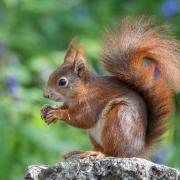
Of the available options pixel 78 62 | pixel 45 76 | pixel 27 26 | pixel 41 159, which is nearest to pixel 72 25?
pixel 27 26

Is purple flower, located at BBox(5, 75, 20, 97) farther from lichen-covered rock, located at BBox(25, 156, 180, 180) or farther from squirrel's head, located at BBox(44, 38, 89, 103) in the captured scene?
lichen-covered rock, located at BBox(25, 156, 180, 180)

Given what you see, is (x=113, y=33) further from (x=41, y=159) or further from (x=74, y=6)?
(x=74, y=6)

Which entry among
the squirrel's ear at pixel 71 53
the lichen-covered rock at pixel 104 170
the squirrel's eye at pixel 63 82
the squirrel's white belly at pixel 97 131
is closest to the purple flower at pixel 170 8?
the squirrel's ear at pixel 71 53

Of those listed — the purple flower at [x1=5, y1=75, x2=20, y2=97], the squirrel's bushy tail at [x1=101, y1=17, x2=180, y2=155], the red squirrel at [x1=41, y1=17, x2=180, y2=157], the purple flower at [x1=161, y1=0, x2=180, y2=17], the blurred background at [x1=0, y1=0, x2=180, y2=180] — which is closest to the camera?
the red squirrel at [x1=41, y1=17, x2=180, y2=157]

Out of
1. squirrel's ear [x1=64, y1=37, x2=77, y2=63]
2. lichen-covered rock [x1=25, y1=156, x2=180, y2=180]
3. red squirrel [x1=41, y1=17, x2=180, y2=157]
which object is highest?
squirrel's ear [x1=64, y1=37, x2=77, y2=63]

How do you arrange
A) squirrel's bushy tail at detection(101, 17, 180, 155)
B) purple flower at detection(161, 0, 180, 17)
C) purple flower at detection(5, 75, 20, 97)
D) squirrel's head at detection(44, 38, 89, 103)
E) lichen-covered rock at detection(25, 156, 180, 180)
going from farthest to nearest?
purple flower at detection(161, 0, 180, 17), purple flower at detection(5, 75, 20, 97), squirrel's head at detection(44, 38, 89, 103), squirrel's bushy tail at detection(101, 17, 180, 155), lichen-covered rock at detection(25, 156, 180, 180)

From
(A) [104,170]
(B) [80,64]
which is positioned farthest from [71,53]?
(A) [104,170]

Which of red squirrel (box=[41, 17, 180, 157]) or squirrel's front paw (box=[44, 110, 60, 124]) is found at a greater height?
red squirrel (box=[41, 17, 180, 157])

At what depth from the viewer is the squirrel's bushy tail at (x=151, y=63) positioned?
145 inches

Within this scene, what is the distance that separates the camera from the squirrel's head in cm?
381

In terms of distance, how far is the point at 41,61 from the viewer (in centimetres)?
626

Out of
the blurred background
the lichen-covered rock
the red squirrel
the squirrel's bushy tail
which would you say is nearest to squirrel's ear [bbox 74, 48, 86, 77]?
the red squirrel

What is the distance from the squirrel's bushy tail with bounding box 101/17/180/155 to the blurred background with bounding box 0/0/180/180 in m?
0.36

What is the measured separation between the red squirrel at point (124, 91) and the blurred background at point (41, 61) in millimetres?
337
